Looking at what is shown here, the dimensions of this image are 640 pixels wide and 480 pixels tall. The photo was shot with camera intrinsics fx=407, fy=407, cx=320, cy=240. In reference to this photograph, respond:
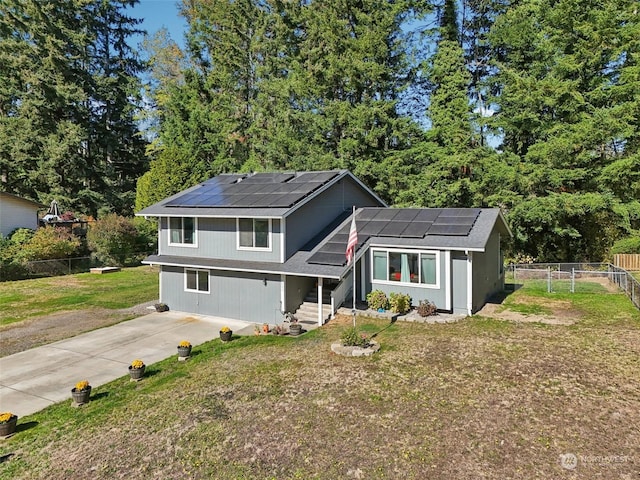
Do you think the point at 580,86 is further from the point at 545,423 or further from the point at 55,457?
the point at 55,457

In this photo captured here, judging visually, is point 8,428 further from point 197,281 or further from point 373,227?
point 373,227

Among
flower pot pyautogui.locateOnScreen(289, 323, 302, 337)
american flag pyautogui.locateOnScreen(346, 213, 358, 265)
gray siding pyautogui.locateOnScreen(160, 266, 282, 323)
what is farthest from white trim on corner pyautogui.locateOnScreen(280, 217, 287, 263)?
american flag pyautogui.locateOnScreen(346, 213, 358, 265)

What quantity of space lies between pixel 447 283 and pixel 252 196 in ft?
30.1

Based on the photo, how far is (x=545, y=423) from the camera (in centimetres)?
789

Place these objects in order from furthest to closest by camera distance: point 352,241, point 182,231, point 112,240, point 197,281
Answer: point 112,240, point 182,231, point 197,281, point 352,241

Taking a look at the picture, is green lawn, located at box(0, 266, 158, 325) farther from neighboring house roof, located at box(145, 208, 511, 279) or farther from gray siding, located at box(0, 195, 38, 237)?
gray siding, located at box(0, 195, 38, 237)

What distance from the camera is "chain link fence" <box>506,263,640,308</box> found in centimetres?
1962

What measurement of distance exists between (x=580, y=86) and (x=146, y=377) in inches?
1156

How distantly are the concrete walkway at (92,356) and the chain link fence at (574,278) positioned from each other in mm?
15983

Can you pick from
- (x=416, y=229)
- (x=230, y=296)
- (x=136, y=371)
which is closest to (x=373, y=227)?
(x=416, y=229)

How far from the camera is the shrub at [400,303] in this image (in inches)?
623

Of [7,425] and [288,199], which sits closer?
[7,425]

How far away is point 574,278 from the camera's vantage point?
23.2 meters

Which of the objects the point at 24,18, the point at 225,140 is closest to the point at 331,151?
the point at 225,140
